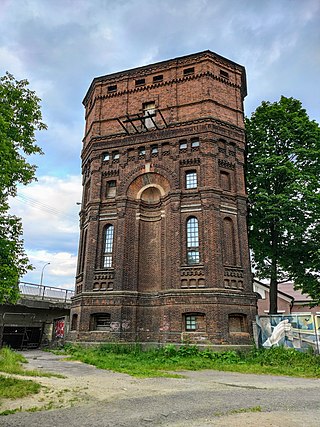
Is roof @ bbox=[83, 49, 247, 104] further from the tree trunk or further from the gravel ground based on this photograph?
the gravel ground

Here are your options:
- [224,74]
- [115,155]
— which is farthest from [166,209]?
[224,74]

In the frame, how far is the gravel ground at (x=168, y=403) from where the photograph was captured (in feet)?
19.5

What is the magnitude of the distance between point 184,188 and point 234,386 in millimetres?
12390

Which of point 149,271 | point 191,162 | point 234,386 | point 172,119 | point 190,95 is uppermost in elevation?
point 190,95

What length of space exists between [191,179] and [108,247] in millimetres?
6589

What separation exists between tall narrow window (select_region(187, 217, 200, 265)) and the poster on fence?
4613mm

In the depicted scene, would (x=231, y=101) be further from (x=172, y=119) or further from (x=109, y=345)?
(x=109, y=345)

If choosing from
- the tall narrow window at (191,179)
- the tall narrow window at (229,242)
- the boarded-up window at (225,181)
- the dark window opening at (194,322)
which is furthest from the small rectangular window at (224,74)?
the dark window opening at (194,322)

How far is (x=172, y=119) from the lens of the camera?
21578mm

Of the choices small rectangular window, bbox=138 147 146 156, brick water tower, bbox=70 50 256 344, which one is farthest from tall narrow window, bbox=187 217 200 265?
small rectangular window, bbox=138 147 146 156

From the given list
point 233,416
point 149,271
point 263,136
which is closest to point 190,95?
point 263,136

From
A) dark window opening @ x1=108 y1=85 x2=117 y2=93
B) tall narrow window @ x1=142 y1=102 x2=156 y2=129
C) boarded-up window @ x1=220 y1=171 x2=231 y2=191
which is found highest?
dark window opening @ x1=108 y1=85 x2=117 y2=93

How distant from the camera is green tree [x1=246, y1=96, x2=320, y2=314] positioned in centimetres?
1889

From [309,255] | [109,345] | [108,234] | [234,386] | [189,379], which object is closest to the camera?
[234,386]
